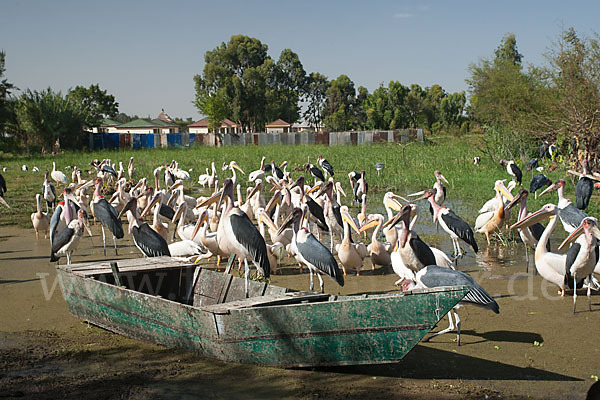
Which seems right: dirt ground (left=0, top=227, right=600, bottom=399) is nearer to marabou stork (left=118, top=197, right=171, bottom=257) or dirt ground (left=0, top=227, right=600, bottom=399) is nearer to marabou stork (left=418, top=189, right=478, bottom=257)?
marabou stork (left=118, top=197, right=171, bottom=257)

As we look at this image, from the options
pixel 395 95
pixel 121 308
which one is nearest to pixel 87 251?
pixel 121 308

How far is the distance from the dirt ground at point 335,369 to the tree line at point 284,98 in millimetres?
55299

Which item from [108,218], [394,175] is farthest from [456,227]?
[394,175]

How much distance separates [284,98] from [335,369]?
68.8 metres

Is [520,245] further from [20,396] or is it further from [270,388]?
[20,396]

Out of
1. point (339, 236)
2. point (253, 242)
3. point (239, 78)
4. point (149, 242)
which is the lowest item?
point (339, 236)

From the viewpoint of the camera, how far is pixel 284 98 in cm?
7281

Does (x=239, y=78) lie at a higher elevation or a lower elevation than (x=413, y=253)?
higher

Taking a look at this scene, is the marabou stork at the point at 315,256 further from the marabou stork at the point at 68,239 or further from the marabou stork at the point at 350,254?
the marabou stork at the point at 68,239

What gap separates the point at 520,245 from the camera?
10680 millimetres

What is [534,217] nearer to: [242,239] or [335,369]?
[242,239]

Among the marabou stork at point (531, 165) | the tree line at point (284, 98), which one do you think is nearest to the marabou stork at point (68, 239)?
the marabou stork at point (531, 165)

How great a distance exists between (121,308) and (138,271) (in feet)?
3.04

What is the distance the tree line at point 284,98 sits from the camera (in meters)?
65.8
